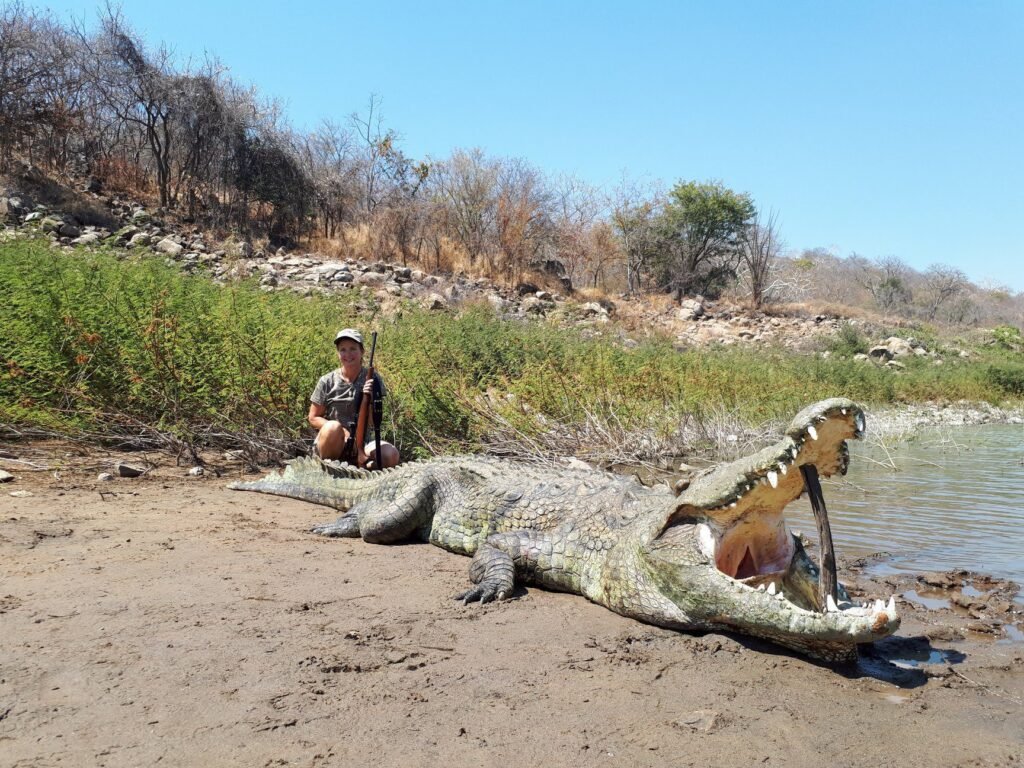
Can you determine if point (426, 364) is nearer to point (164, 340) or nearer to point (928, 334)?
point (164, 340)

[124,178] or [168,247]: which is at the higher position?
[124,178]

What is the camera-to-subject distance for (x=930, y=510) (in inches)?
267

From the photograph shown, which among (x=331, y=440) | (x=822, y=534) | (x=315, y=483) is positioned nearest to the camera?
(x=822, y=534)

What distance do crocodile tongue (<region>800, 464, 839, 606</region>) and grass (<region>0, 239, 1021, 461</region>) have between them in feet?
15.6

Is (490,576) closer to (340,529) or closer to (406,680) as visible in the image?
→ (406,680)

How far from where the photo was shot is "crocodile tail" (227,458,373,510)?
590 cm

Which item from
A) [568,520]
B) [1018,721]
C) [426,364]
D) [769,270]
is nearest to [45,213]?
[426,364]

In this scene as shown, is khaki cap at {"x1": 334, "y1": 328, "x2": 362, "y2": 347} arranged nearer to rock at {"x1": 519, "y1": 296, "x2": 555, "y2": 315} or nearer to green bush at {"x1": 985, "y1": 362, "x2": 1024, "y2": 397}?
rock at {"x1": 519, "y1": 296, "x2": 555, "y2": 315}

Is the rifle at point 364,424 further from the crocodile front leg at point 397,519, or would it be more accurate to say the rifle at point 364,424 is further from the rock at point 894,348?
the rock at point 894,348

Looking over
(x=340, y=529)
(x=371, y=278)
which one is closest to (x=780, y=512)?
(x=340, y=529)

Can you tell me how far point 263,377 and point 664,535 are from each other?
4.61 metres

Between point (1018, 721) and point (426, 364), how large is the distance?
22.3 feet

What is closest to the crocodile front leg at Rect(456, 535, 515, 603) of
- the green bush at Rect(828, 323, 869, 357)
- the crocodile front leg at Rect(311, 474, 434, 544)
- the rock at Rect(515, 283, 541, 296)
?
the crocodile front leg at Rect(311, 474, 434, 544)

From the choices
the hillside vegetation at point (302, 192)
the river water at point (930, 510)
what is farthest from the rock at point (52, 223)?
the river water at point (930, 510)
